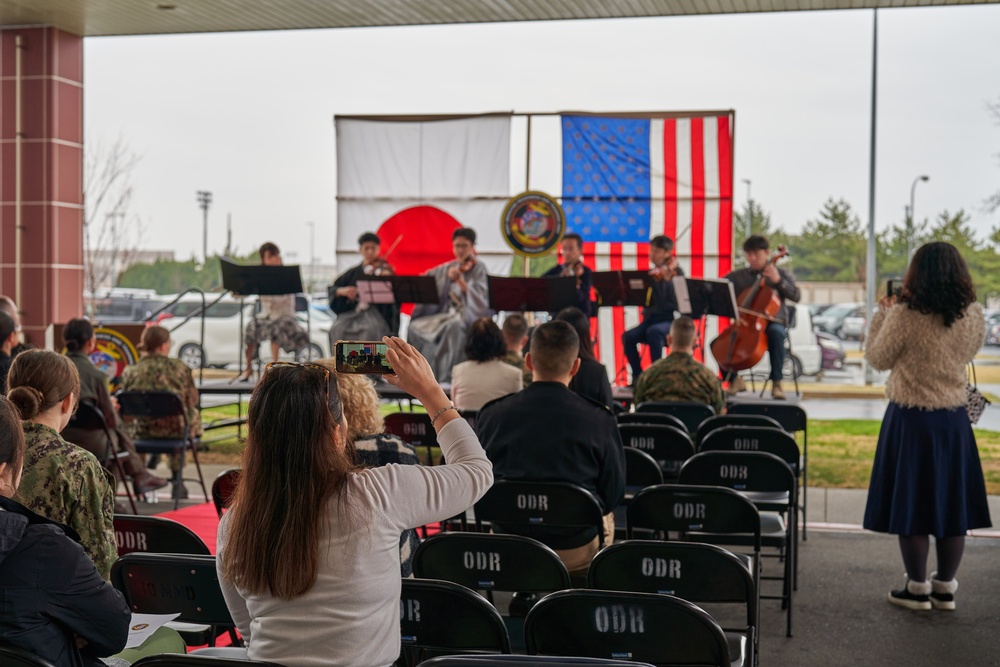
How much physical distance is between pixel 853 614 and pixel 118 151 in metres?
20.1

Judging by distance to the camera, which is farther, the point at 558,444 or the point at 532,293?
the point at 532,293

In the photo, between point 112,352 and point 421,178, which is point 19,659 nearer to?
point 112,352

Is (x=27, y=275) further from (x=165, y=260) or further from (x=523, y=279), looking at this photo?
(x=165, y=260)

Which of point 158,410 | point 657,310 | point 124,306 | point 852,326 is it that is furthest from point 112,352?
point 852,326

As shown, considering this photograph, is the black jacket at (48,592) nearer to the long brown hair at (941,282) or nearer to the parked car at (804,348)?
the long brown hair at (941,282)

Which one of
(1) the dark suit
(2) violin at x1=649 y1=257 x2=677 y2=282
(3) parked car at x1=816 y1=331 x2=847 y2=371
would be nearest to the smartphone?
(1) the dark suit

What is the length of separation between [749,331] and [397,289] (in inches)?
124

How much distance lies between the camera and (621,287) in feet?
29.9

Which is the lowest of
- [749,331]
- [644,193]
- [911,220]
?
[749,331]

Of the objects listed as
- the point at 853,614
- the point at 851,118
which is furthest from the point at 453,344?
the point at 851,118

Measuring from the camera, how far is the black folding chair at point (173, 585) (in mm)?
2812

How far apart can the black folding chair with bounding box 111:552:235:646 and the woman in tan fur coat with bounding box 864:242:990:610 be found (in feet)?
10.8

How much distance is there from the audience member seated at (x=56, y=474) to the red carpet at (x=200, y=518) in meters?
2.91

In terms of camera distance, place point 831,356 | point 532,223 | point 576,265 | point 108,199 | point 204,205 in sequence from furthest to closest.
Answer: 1. point 204,205
2. point 108,199
3. point 831,356
4. point 532,223
5. point 576,265
